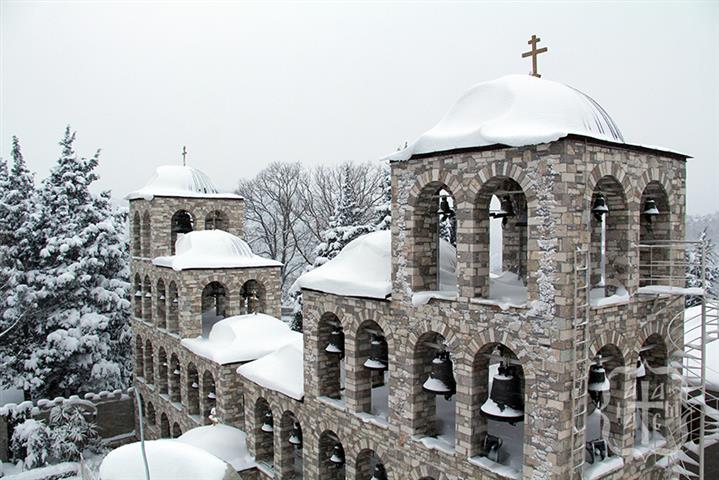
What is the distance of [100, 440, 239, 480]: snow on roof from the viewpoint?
27.2ft

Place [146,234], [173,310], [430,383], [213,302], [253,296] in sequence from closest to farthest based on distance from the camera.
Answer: [430,383] → [173,310] → [253,296] → [146,234] → [213,302]

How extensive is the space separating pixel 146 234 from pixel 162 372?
18.1 feet

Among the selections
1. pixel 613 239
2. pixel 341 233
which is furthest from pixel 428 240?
pixel 341 233

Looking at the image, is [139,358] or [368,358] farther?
[139,358]

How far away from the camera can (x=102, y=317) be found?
24688 mm

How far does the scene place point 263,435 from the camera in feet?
48.7

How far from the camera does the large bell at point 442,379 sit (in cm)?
949

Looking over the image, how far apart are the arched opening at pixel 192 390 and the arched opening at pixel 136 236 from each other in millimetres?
6537

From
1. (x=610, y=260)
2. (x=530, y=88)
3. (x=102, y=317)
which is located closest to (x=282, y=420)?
(x=610, y=260)

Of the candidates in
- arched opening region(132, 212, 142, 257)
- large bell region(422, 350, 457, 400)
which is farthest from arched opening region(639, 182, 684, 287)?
arched opening region(132, 212, 142, 257)

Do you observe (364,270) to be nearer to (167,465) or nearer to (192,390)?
(167,465)

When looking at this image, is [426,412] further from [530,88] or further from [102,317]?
[102,317]

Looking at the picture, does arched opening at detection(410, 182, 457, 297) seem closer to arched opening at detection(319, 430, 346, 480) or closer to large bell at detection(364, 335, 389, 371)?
large bell at detection(364, 335, 389, 371)

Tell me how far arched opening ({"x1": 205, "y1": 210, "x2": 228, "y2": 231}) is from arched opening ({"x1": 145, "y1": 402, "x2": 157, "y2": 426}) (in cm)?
761
